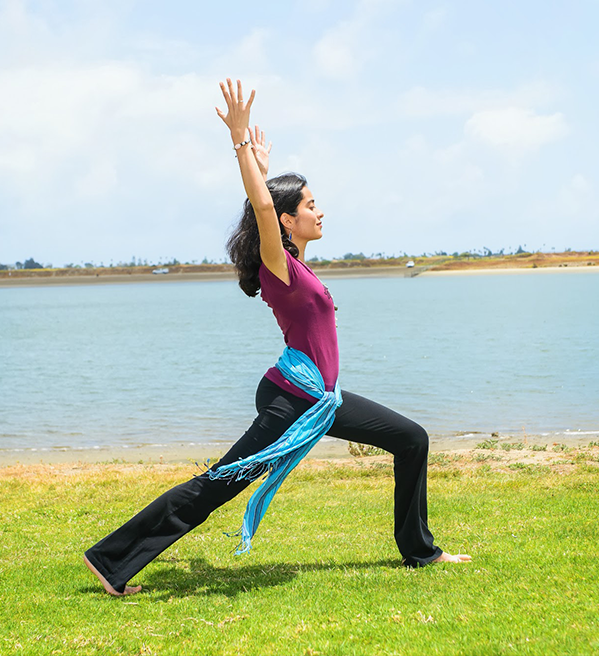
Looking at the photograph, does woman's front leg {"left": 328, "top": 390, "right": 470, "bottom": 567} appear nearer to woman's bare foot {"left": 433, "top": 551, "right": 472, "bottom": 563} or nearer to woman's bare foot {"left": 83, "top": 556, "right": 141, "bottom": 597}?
woman's bare foot {"left": 433, "top": 551, "right": 472, "bottom": 563}

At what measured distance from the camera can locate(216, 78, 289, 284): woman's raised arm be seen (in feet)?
14.3

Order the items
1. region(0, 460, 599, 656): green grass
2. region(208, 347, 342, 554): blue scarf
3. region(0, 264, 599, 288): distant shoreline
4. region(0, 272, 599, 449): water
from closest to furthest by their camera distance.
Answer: region(0, 460, 599, 656): green grass → region(208, 347, 342, 554): blue scarf → region(0, 272, 599, 449): water → region(0, 264, 599, 288): distant shoreline

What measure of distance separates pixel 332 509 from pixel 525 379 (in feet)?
60.8

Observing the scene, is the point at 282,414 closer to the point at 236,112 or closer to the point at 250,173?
the point at 250,173

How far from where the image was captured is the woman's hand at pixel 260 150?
4797 mm

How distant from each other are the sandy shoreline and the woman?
25.8 ft

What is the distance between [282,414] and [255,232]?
1.18 meters

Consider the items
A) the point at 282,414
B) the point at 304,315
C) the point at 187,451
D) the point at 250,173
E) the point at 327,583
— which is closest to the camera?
the point at 250,173

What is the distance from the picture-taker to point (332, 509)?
7.72 m

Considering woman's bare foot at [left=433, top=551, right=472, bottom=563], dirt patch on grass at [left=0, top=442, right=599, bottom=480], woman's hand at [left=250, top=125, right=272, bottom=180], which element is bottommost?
dirt patch on grass at [left=0, top=442, right=599, bottom=480]

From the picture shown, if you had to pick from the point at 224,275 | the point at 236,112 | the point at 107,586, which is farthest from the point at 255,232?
the point at 224,275

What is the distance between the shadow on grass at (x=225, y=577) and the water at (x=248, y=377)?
10696 mm

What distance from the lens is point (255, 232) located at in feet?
15.9

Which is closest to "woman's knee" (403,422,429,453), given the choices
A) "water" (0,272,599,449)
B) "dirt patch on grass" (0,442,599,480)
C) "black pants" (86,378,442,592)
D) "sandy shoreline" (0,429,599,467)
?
"black pants" (86,378,442,592)
